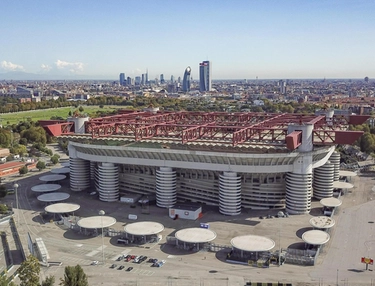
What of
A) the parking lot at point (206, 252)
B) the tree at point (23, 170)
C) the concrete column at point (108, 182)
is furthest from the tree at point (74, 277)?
the tree at point (23, 170)

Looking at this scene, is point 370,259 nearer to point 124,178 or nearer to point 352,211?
point 352,211

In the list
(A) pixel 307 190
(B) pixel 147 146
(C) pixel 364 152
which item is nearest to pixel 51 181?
(B) pixel 147 146

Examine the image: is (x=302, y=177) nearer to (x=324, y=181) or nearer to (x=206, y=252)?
(x=324, y=181)

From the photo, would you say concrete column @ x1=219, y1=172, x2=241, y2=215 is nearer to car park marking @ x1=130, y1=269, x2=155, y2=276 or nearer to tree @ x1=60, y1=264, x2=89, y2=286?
car park marking @ x1=130, y1=269, x2=155, y2=276

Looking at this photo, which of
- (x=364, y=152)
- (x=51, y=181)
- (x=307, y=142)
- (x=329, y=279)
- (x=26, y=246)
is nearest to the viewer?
(x=329, y=279)

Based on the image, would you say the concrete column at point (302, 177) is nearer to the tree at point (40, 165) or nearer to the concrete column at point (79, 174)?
the concrete column at point (79, 174)

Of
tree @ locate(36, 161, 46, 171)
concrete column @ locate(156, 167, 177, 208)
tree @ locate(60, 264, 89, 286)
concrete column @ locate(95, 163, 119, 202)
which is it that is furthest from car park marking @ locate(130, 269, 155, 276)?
tree @ locate(36, 161, 46, 171)

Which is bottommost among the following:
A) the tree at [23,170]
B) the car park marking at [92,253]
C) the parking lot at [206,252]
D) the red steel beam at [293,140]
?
the parking lot at [206,252]
